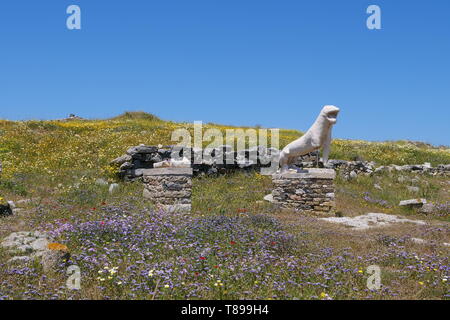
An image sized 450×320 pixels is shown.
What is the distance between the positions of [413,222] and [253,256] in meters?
8.09

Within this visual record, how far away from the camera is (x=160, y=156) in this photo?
17.5 m

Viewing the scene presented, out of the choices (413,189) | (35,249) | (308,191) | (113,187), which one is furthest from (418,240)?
(113,187)

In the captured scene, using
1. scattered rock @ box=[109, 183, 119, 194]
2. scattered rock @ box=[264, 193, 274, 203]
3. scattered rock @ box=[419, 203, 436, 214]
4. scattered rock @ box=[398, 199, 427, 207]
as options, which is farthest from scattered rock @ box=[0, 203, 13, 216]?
scattered rock @ box=[419, 203, 436, 214]

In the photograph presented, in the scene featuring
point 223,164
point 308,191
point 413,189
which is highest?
point 223,164

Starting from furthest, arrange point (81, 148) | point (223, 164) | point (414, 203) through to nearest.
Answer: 1. point (81, 148)
2. point (223, 164)
3. point (414, 203)

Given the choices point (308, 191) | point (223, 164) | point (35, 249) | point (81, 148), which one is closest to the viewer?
point (35, 249)

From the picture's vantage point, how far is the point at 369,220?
1362cm

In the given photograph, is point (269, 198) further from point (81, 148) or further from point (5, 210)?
point (81, 148)

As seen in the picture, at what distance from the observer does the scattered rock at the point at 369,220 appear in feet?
41.8

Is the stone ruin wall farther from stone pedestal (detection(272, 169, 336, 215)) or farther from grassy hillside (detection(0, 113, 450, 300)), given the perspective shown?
stone pedestal (detection(272, 169, 336, 215))

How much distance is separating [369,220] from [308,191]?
7.62 feet

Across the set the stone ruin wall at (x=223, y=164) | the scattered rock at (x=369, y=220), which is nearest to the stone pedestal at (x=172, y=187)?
the stone ruin wall at (x=223, y=164)

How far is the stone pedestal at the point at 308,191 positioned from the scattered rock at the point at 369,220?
0.96m

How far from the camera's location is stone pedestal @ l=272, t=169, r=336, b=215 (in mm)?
14547
